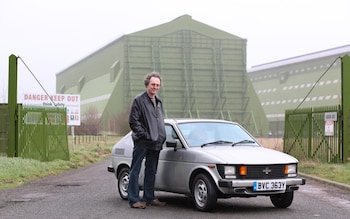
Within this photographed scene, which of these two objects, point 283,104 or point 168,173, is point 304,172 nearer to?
point 168,173

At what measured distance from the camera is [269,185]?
9102 mm

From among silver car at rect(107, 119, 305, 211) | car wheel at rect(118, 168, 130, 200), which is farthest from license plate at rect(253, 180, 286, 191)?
car wheel at rect(118, 168, 130, 200)

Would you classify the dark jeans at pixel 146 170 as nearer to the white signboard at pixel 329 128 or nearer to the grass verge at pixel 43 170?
the grass verge at pixel 43 170

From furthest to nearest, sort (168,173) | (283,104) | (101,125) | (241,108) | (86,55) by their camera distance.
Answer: (86,55)
(283,104)
(241,108)
(101,125)
(168,173)

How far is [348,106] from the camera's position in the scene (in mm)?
20719

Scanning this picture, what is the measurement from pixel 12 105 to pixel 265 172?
13537mm

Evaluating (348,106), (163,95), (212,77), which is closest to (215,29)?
(212,77)

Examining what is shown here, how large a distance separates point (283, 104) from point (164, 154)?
278 feet

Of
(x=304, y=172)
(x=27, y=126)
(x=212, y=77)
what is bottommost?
(x=304, y=172)

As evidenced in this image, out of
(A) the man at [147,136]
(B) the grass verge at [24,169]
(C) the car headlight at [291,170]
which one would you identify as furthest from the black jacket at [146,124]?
(B) the grass verge at [24,169]

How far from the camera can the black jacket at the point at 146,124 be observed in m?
9.80

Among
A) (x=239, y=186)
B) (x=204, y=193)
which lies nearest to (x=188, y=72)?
(x=204, y=193)

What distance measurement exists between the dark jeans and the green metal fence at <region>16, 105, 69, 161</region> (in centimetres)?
1152

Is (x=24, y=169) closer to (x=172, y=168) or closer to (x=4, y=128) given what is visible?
(x=4, y=128)
